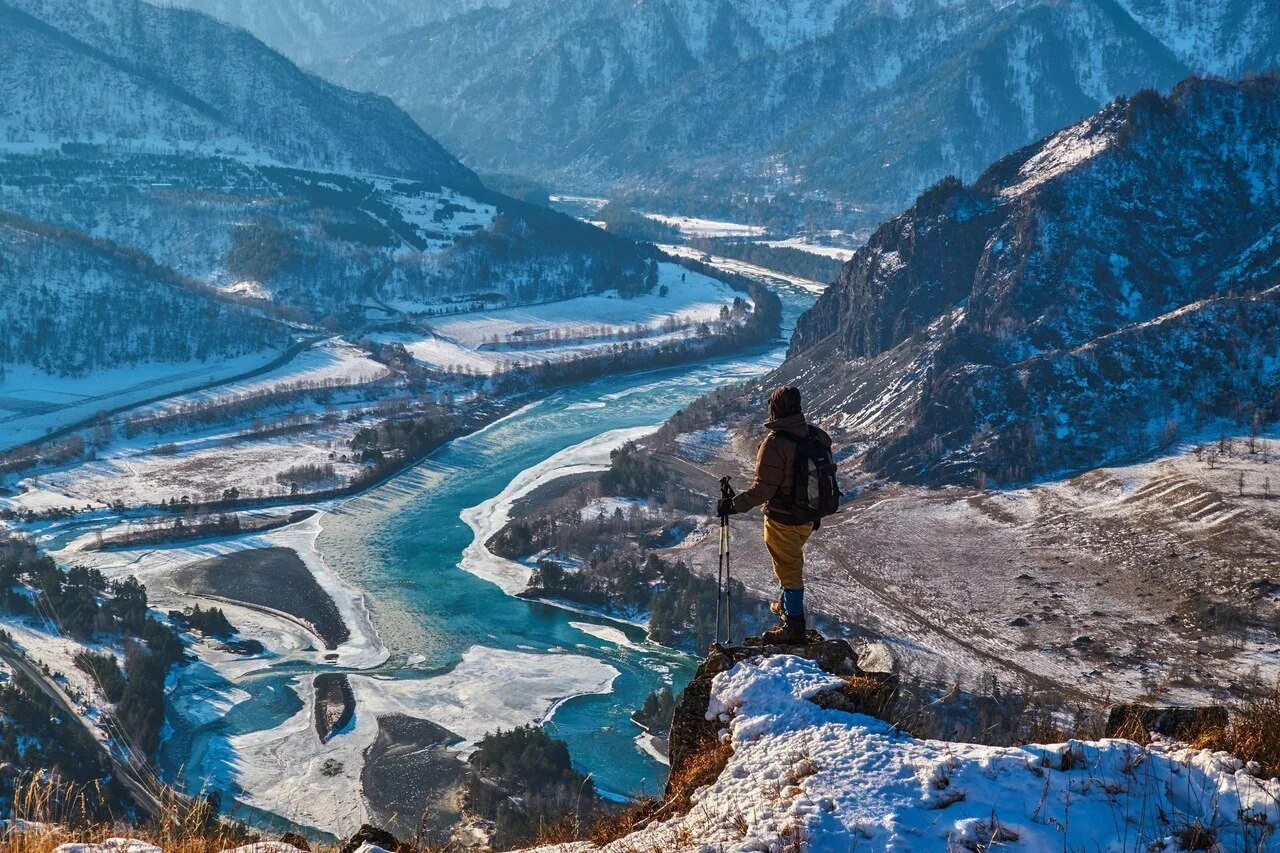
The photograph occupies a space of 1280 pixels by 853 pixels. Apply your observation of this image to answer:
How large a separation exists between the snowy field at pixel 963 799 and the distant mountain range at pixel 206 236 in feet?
396

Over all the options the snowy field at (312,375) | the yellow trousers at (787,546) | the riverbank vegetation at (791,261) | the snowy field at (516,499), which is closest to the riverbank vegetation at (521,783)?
the snowy field at (516,499)

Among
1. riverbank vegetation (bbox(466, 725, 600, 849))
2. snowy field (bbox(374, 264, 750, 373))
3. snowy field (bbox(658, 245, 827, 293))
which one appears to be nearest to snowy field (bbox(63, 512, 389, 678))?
riverbank vegetation (bbox(466, 725, 600, 849))

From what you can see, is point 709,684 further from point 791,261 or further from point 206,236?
point 791,261

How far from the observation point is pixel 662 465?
269 feet

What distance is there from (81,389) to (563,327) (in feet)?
175

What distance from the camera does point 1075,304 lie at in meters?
81.3

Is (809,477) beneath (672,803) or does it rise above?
above


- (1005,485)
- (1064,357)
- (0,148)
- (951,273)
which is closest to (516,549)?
(1005,485)

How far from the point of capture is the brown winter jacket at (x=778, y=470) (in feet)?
46.3

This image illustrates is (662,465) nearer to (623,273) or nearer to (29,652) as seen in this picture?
(29,652)

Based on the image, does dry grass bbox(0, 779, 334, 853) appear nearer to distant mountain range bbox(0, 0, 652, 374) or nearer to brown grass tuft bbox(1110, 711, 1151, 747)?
brown grass tuft bbox(1110, 711, 1151, 747)

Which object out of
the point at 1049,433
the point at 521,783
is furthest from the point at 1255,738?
the point at 1049,433

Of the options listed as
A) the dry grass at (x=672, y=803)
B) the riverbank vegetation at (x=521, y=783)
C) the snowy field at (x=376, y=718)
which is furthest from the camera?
the snowy field at (x=376, y=718)

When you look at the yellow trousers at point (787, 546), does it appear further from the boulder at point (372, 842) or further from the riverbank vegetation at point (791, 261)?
the riverbank vegetation at point (791, 261)
